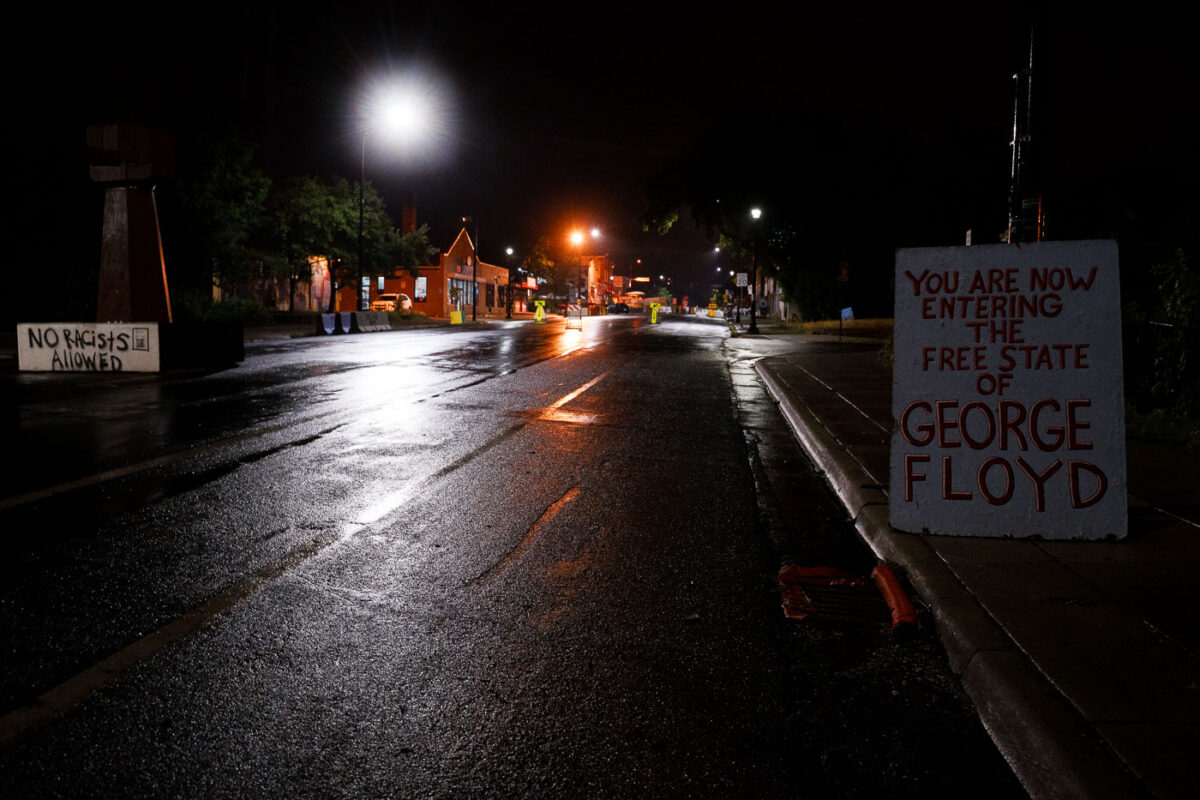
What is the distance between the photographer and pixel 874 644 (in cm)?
372

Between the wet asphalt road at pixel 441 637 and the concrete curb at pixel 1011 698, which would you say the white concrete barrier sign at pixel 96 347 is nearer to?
the wet asphalt road at pixel 441 637

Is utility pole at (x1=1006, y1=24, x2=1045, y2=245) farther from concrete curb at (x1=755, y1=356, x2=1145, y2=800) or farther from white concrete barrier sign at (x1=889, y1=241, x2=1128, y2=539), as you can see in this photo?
concrete curb at (x1=755, y1=356, x2=1145, y2=800)

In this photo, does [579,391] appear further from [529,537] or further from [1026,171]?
[1026,171]

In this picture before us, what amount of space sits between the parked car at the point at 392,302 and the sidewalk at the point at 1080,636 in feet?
183

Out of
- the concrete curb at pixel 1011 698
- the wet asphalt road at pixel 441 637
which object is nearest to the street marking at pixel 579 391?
the wet asphalt road at pixel 441 637

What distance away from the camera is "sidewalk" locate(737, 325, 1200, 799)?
2611 millimetres

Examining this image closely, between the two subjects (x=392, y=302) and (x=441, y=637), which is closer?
(x=441, y=637)

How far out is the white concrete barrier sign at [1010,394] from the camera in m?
4.86

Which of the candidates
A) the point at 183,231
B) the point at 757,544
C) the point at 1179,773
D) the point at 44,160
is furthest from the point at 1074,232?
the point at 44,160

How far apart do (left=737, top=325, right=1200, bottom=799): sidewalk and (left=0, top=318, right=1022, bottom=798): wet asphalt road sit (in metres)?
0.18

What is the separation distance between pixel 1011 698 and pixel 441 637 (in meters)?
2.33

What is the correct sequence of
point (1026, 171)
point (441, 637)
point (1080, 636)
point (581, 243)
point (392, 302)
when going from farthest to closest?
1. point (581, 243)
2. point (392, 302)
3. point (1026, 171)
4. point (441, 637)
5. point (1080, 636)

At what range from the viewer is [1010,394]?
4984 millimetres

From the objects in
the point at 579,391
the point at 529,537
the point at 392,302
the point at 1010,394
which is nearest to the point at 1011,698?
the point at 1010,394
